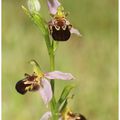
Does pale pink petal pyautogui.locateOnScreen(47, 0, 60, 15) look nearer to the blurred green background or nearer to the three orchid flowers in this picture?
the three orchid flowers

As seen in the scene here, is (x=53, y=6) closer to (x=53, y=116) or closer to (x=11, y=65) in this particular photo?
(x=53, y=116)

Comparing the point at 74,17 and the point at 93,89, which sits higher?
the point at 74,17

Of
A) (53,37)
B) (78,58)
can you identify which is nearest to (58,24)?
(53,37)

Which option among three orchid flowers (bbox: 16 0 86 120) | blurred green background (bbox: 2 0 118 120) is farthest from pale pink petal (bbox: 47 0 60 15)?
blurred green background (bbox: 2 0 118 120)

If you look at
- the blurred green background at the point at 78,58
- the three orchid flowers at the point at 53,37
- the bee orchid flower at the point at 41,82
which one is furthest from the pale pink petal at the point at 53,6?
the blurred green background at the point at 78,58

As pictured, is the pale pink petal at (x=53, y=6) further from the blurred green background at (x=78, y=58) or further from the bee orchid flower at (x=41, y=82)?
the blurred green background at (x=78, y=58)

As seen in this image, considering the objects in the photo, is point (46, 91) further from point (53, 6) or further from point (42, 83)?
point (53, 6)

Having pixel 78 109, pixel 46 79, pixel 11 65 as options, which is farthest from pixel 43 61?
pixel 46 79
